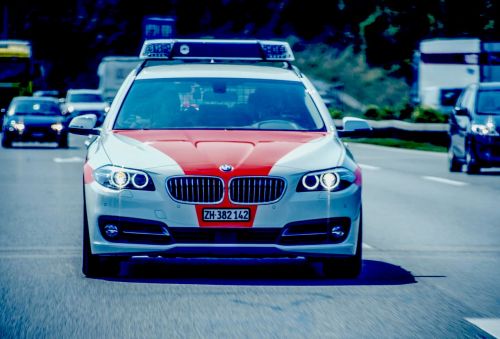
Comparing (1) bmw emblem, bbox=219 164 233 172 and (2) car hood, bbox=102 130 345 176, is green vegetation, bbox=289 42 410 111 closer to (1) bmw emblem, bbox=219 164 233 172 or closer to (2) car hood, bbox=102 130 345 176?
(2) car hood, bbox=102 130 345 176

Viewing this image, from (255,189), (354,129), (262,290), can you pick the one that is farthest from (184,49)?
(262,290)

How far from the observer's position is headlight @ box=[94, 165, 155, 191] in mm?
9289

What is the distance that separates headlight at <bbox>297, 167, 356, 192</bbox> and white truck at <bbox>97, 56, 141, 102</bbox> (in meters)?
47.2

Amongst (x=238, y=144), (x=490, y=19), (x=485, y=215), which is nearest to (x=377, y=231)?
(x=485, y=215)

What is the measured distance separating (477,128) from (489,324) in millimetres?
16225

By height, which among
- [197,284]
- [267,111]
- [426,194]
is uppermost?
[267,111]

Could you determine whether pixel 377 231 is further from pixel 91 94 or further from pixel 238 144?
pixel 91 94

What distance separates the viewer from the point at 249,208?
9.22m

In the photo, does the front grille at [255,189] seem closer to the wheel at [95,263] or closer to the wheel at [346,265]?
the wheel at [346,265]

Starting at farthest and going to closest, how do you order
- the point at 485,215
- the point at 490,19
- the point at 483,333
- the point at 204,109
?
the point at 490,19 < the point at 485,215 < the point at 204,109 < the point at 483,333

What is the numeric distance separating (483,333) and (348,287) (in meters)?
1.96

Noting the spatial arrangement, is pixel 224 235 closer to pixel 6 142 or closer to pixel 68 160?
pixel 68 160

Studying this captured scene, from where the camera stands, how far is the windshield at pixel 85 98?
5559cm

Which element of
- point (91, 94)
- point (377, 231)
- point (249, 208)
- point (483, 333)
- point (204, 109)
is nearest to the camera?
point (483, 333)
